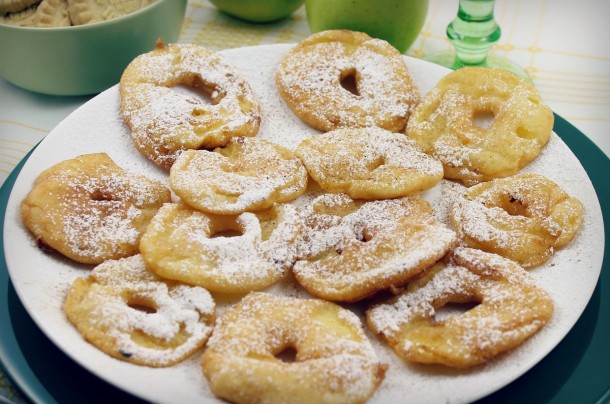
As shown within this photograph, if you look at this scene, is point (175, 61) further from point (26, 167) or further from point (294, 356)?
point (294, 356)

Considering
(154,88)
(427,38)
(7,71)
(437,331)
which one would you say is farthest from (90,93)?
(437,331)

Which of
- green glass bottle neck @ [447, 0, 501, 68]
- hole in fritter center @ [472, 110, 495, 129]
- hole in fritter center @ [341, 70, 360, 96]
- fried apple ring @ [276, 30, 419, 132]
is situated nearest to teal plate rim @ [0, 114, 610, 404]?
hole in fritter center @ [472, 110, 495, 129]

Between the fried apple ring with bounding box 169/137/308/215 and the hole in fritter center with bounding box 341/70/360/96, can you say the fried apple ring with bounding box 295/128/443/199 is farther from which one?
the hole in fritter center with bounding box 341/70/360/96

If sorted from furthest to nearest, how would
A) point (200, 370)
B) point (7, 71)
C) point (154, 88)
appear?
point (7, 71) → point (154, 88) → point (200, 370)

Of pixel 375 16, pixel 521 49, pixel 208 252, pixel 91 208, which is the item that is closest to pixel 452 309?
pixel 208 252

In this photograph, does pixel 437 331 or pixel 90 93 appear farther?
pixel 90 93

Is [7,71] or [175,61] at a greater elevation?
[175,61]

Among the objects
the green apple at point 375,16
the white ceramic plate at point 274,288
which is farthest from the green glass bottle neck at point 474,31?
the white ceramic plate at point 274,288
